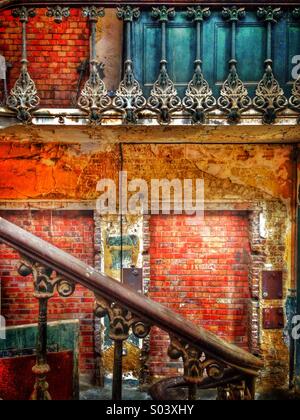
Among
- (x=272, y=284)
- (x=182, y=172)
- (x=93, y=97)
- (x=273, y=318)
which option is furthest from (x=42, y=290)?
(x=273, y=318)

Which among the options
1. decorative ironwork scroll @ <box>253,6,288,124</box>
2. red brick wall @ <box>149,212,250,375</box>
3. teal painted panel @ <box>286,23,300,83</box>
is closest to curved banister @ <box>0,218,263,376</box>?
decorative ironwork scroll @ <box>253,6,288,124</box>

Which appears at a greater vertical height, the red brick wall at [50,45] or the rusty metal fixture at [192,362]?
the red brick wall at [50,45]

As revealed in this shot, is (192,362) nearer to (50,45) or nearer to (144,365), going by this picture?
(144,365)

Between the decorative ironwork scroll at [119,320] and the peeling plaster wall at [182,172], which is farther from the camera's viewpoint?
the peeling plaster wall at [182,172]

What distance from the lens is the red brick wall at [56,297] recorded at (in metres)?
5.04

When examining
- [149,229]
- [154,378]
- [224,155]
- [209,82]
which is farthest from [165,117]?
[154,378]

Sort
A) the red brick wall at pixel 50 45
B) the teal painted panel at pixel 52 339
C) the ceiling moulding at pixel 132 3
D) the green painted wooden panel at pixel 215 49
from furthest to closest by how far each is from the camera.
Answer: the red brick wall at pixel 50 45, the green painted wooden panel at pixel 215 49, the ceiling moulding at pixel 132 3, the teal painted panel at pixel 52 339

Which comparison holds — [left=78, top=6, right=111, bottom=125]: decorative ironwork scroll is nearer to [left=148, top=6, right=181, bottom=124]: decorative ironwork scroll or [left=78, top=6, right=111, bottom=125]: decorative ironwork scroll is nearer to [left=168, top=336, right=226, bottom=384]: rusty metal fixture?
[left=148, top=6, right=181, bottom=124]: decorative ironwork scroll

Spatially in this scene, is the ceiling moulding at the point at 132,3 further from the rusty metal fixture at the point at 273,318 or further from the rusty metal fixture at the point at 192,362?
the rusty metal fixture at the point at 273,318

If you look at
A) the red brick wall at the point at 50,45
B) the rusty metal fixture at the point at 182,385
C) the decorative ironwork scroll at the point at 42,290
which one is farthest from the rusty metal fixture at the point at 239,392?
the red brick wall at the point at 50,45

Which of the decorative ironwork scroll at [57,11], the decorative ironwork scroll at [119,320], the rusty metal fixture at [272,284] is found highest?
the decorative ironwork scroll at [57,11]

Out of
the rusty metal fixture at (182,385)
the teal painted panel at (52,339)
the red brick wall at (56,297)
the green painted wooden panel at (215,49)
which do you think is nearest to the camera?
the rusty metal fixture at (182,385)

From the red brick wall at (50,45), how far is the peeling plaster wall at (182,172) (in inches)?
43.0

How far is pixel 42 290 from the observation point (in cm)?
158
